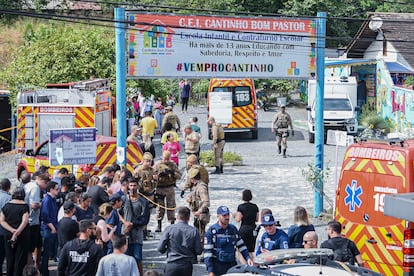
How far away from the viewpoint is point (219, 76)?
18953mm

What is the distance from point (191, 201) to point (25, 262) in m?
3.33

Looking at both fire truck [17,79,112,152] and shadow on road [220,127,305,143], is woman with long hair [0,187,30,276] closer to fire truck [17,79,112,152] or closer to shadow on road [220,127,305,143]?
fire truck [17,79,112,152]

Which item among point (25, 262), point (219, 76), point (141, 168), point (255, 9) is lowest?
point (25, 262)

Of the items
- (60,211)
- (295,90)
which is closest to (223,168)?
(60,211)

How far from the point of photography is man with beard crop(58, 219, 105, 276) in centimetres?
1035

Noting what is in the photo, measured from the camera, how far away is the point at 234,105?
110 ft

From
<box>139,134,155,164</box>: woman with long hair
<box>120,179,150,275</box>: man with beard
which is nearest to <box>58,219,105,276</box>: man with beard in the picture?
<box>120,179,150,275</box>: man with beard

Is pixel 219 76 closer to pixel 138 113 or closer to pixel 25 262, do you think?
pixel 25 262

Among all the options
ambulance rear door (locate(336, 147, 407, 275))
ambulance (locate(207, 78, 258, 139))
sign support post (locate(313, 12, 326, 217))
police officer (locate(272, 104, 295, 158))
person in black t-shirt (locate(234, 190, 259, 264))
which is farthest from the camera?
ambulance (locate(207, 78, 258, 139))

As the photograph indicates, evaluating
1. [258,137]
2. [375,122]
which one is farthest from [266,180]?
[375,122]

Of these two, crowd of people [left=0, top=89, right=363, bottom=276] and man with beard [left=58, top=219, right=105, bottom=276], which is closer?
man with beard [left=58, top=219, right=105, bottom=276]

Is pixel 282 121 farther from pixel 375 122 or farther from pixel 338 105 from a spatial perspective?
pixel 375 122

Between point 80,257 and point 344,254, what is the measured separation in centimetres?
333

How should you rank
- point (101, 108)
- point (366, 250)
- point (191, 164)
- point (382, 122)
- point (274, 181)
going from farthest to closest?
point (382, 122) < point (101, 108) < point (274, 181) < point (191, 164) < point (366, 250)
